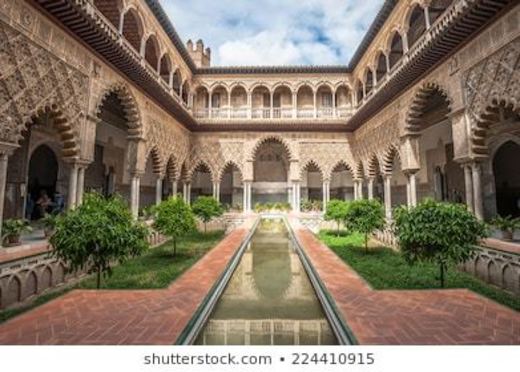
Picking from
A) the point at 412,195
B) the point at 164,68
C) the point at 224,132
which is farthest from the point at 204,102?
the point at 412,195

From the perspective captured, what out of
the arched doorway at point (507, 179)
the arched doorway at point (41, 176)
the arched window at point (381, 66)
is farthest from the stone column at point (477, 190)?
the arched doorway at point (41, 176)

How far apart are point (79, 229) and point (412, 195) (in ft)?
41.4

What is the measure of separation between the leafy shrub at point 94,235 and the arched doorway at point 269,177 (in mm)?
19356

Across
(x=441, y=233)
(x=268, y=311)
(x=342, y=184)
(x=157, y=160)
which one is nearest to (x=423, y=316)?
(x=441, y=233)

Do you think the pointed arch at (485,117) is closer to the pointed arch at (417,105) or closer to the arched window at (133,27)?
the pointed arch at (417,105)

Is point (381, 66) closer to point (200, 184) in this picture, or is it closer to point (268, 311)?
point (200, 184)

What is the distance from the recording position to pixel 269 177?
945 inches

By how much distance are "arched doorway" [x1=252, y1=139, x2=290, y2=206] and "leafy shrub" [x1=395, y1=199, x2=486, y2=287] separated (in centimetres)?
1886

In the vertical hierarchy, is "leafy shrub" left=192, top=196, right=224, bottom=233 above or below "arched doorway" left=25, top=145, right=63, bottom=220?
below

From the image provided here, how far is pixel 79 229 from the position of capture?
418 centimetres

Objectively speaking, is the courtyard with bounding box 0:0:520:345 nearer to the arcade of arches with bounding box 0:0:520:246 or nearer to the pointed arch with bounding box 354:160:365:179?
the arcade of arches with bounding box 0:0:520:246

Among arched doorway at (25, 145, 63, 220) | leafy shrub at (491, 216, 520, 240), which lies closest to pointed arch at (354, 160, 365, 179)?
leafy shrub at (491, 216, 520, 240)

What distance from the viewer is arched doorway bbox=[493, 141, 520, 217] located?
12195 millimetres
